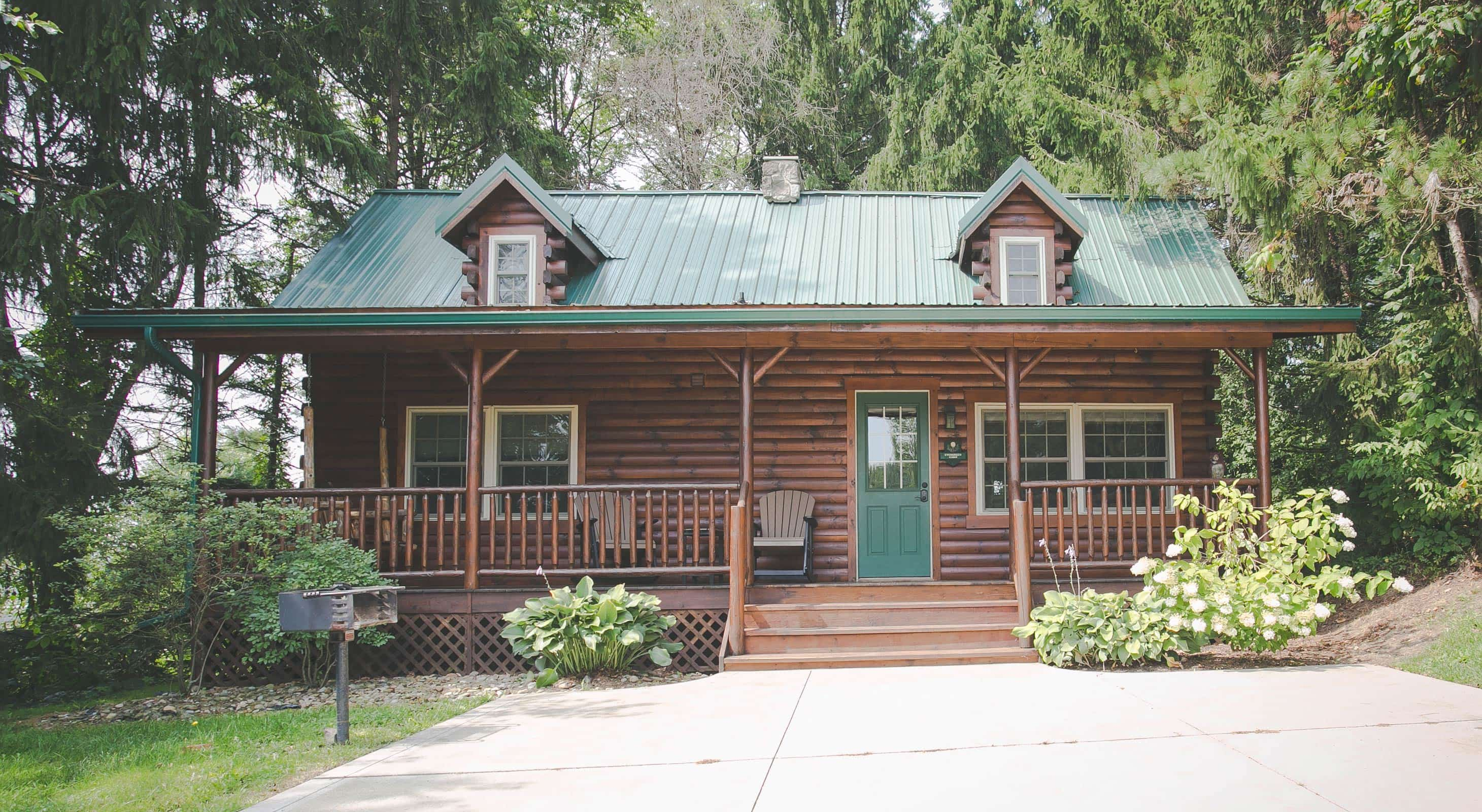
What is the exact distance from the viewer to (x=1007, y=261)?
35.5 ft

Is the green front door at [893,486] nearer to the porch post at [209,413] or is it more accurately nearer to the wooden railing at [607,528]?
the wooden railing at [607,528]

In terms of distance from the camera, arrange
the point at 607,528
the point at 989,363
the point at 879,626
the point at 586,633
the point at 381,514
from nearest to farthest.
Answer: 1. the point at 586,633
2. the point at 879,626
3. the point at 989,363
4. the point at 381,514
5. the point at 607,528

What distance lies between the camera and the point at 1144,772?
455 cm

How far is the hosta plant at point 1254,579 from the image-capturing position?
7.37 meters

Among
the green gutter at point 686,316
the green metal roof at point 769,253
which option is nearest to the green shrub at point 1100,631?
the green gutter at point 686,316

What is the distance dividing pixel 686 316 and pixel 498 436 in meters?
3.38

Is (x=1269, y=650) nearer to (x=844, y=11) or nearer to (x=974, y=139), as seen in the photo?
(x=974, y=139)

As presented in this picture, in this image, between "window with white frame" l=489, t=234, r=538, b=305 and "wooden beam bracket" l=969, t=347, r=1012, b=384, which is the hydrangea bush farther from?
"window with white frame" l=489, t=234, r=538, b=305

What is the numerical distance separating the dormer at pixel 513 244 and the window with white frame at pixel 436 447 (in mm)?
1322

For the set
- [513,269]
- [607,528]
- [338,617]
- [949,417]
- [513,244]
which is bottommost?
[338,617]

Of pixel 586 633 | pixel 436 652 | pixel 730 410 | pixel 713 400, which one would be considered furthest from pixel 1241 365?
pixel 436 652

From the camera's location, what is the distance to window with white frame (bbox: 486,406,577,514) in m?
10.6

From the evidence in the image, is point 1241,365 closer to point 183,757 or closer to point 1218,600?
point 1218,600

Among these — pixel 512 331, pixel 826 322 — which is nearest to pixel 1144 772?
pixel 826 322
